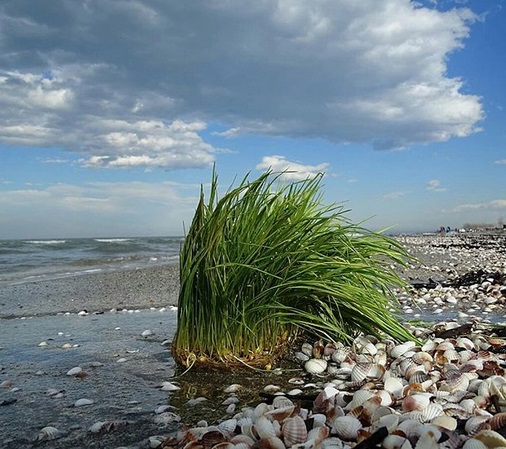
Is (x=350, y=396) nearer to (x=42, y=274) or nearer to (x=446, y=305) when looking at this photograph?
(x=446, y=305)

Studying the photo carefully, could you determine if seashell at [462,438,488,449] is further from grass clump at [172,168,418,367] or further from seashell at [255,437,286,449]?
grass clump at [172,168,418,367]

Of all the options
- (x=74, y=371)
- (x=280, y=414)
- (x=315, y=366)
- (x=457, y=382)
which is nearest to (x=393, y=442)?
(x=280, y=414)

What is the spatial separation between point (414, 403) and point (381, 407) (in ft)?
0.76

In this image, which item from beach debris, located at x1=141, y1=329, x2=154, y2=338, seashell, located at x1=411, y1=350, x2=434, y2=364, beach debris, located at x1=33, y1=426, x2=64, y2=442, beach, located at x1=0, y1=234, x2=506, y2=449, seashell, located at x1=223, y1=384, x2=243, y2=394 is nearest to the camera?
beach debris, located at x1=33, y1=426, x2=64, y2=442

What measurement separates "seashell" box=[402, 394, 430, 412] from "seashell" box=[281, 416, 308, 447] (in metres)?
0.58

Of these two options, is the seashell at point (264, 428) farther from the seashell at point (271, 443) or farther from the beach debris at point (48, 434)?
the beach debris at point (48, 434)

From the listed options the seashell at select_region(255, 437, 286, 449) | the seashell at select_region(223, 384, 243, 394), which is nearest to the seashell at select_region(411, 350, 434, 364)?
the seashell at select_region(223, 384, 243, 394)

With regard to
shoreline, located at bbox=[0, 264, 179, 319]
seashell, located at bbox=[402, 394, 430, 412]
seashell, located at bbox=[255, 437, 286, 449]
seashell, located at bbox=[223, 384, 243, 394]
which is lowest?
shoreline, located at bbox=[0, 264, 179, 319]

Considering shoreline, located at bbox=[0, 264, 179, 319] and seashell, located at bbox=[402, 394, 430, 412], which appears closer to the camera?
seashell, located at bbox=[402, 394, 430, 412]

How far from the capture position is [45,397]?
3.33m

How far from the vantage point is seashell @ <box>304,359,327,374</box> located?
3.60 meters

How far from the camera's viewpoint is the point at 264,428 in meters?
2.31

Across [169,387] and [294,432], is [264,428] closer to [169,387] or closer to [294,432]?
[294,432]

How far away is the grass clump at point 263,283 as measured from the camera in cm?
366
